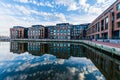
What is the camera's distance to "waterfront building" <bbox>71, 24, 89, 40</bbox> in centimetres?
10619

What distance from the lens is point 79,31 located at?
351 ft

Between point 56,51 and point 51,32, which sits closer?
point 56,51

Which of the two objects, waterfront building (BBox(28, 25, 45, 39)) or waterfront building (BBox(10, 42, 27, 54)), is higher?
waterfront building (BBox(28, 25, 45, 39))

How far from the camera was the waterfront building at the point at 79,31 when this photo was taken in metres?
106

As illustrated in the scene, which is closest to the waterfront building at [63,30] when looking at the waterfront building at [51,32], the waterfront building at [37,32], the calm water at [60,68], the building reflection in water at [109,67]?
the waterfront building at [51,32]

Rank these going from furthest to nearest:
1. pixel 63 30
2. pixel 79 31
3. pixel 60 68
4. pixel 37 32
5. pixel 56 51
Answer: pixel 37 32
pixel 79 31
pixel 63 30
pixel 56 51
pixel 60 68

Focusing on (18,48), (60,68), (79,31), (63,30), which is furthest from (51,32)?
(60,68)

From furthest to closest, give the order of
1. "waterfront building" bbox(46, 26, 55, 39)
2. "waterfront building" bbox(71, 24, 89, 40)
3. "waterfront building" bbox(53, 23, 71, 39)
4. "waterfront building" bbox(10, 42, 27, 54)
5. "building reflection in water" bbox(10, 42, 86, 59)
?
"waterfront building" bbox(46, 26, 55, 39) → "waterfront building" bbox(71, 24, 89, 40) → "waterfront building" bbox(53, 23, 71, 39) → "waterfront building" bbox(10, 42, 27, 54) → "building reflection in water" bbox(10, 42, 86, 59)

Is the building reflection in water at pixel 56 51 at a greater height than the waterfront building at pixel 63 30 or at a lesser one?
lesser

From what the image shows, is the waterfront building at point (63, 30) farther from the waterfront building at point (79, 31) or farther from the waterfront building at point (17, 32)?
the waterfront building at point (17, 32)

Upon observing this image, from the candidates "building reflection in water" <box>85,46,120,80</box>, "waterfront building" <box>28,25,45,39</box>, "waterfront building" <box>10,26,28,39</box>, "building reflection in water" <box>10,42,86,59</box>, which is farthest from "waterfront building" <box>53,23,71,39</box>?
"building reflection in water" <box>85,46,120,80</box>

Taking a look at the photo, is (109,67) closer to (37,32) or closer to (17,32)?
(37,32)

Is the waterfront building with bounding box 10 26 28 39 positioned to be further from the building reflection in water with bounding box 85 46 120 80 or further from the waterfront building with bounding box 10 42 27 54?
the building reflection in water with bounding box 85 46 120 80

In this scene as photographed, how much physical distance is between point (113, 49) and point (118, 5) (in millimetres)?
26993
